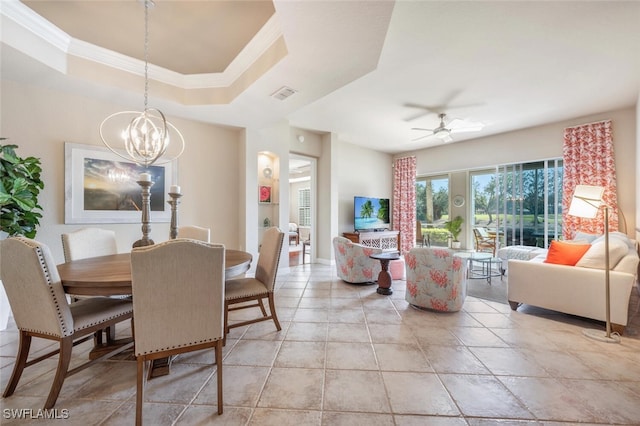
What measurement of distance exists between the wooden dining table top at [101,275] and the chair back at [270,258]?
0.37 metres

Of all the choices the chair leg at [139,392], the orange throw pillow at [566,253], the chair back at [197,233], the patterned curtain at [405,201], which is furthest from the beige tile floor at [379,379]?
the patterned curtain at [405,201]

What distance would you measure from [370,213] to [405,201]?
121 cm

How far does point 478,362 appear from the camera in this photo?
204 cm

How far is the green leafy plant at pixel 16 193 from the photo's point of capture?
7.92ft

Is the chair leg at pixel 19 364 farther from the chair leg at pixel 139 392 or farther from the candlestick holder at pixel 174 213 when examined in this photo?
the candlestick holder at pixel 174 213

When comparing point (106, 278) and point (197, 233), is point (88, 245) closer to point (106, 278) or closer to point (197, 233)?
point (197, 233)

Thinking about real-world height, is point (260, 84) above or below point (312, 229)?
above

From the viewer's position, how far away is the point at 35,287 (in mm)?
1540

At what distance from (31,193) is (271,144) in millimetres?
3029

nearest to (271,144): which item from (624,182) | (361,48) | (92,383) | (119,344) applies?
(361,48)

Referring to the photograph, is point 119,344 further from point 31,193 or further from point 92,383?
point 31,193

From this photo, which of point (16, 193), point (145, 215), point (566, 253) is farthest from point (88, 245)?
point (566, 253)

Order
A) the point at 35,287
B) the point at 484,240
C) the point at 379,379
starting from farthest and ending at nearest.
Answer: the point at 484,240 → the point at 379,379 → the point at 35,287

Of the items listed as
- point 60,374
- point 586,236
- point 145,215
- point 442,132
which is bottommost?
point 60,374
